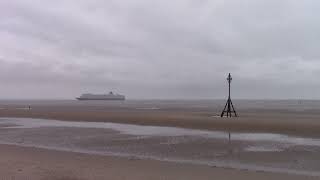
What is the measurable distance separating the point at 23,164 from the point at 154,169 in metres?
4.76

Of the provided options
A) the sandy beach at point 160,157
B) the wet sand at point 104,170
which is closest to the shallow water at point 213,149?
the sandy beach at point 160,157

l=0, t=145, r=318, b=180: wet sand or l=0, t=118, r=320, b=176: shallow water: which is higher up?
l=0, t=118, r=320, b=176: shallow water

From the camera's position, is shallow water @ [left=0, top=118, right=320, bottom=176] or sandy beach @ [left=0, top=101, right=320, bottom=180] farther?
shallow water @ [left=0, top=118, right=320, bottom=176]

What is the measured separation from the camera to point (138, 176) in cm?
1473

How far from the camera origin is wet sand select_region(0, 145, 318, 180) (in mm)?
14570

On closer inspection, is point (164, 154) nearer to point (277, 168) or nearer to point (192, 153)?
point (192, 153)

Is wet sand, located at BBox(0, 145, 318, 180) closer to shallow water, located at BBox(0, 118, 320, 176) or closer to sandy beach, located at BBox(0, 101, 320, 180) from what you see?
sandy beach, located at BBox(0, 101, 320, 180)

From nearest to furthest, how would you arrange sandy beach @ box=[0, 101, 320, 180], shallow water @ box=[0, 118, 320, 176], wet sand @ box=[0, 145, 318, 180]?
wet sand @ box=[0, 145, 318, 180] < sandy beach @ box=[0, 101, 320, 180] < shallow water @ box=[0, 118, 320, 176]

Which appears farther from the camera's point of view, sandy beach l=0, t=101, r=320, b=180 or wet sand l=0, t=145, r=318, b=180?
sandy beach l=0, t=101, r=320, b=180

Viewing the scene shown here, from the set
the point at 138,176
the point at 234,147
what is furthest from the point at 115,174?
the point at 234,147

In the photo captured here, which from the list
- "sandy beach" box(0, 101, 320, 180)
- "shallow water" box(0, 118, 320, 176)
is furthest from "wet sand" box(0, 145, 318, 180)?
"shallow water" box(0, 118, 320, 176)

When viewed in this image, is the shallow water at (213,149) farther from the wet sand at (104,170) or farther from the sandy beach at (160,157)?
the wet sand at (104,170)

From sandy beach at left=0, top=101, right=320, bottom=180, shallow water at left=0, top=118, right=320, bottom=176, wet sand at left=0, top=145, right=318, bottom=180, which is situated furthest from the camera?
shallow water at left=0, top=118, right=320, bottom=176

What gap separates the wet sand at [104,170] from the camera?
14.6 m
